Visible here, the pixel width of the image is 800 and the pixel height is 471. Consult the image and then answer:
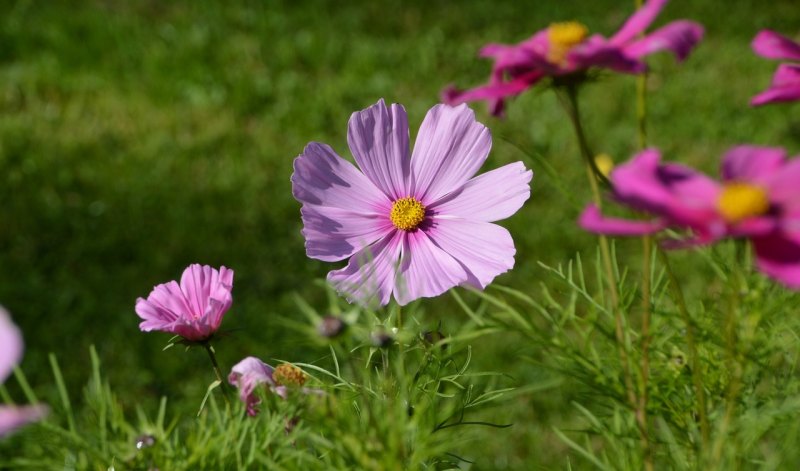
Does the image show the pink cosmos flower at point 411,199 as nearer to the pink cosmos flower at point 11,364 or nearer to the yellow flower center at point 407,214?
the yellow flower center at point 407,214

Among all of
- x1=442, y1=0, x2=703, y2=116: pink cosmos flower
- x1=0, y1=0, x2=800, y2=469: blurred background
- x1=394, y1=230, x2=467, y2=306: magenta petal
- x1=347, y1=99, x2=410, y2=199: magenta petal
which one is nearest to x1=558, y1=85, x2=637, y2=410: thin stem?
x1=442, y1=0, x2=703, y2=116: pink cosmos flower

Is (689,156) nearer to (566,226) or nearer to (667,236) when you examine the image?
(566,226)

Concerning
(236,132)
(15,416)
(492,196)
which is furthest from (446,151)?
(236,132)

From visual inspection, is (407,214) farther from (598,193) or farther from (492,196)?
(598,193)

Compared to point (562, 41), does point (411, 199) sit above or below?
below

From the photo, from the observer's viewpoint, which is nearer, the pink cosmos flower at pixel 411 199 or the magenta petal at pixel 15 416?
the magenta petal at pixel 15 416

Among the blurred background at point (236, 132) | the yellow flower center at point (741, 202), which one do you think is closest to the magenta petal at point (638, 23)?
the yellow flower center at point (741, 202)
